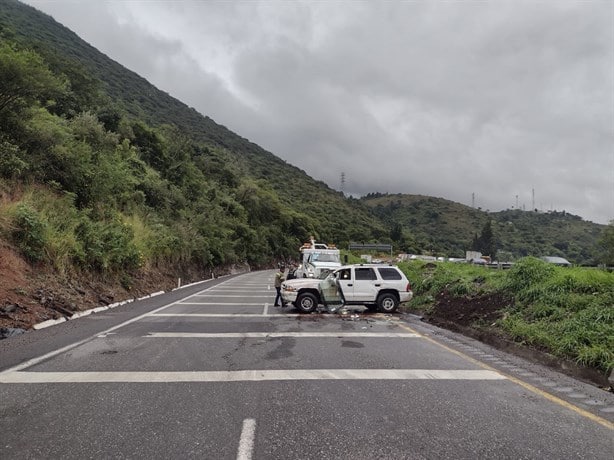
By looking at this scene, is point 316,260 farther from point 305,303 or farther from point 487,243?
point 487,243

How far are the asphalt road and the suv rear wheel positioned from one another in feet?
17.0

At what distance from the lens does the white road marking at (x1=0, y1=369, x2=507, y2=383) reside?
6.54m

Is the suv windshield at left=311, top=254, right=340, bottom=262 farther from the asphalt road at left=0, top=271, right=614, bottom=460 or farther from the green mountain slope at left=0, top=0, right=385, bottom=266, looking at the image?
the asphalt road at left=0, top=271, right=614, bottom=460

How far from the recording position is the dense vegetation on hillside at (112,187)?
1669 cm

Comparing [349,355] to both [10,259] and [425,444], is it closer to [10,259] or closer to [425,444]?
[425,444]

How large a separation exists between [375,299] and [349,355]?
799 cm

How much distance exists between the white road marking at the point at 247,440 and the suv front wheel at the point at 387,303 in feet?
38.5

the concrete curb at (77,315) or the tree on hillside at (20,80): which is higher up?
the tree on hillside at (20,80)

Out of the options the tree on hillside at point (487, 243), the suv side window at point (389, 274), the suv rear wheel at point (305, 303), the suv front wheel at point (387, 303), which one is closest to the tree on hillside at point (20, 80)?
the suv rear wheel at point (305, 303)

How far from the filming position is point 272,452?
13.7ft

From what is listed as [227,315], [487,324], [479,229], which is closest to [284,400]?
[487,324]

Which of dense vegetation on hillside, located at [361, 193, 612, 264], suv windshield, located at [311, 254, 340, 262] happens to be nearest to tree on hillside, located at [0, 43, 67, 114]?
suv windshield, located at [311, 254, 340, 262]

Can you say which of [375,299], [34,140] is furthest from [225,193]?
[375,299]

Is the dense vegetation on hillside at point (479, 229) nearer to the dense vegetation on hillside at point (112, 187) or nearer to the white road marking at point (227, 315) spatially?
the dense vegetation on hillside at point (112, 187)
